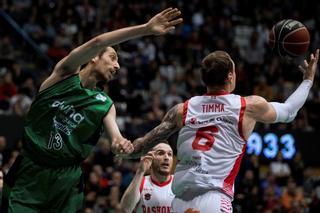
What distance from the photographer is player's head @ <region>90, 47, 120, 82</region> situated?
699cm

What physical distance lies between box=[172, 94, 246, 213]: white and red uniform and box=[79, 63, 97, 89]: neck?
89 centimetres

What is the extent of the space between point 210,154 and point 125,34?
1.31m

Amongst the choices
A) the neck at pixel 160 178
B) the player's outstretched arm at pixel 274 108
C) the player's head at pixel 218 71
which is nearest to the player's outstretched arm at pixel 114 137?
the player's head at pixel 218 71

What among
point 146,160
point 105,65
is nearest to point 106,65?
point 105,65

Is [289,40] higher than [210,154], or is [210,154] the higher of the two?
[289,40]

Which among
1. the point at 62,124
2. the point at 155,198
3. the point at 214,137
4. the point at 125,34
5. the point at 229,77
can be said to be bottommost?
the point at 155,198

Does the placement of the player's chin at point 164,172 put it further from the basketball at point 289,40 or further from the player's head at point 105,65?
the player's head at point 105,65

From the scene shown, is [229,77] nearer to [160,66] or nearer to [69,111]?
[69,111]

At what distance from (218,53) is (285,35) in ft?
4.99

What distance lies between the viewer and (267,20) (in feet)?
82.9

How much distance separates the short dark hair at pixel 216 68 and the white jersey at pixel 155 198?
2.17 meters

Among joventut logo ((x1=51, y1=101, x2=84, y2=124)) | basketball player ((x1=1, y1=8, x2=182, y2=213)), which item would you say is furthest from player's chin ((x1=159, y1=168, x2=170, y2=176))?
joventut logo ((x1=51, y1=101, x2=84, y2=124))

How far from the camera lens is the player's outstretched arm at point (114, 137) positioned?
6246 mm

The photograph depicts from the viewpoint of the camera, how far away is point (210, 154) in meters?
6.79
